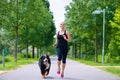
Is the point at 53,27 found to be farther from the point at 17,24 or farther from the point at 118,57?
the point at 17,24

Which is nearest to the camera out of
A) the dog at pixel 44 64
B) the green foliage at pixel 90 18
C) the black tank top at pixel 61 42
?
the dog at pixel 44 64

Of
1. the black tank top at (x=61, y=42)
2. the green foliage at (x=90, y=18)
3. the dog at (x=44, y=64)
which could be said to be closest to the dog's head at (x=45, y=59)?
the dog at (x=44, y=64)

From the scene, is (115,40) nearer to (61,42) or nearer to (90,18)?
(90,18)

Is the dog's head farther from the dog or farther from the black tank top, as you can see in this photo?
the black tank top

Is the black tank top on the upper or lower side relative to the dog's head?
upper

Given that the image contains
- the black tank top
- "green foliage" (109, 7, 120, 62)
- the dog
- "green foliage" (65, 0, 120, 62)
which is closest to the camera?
the dog

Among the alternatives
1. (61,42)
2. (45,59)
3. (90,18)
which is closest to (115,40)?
(90,18)

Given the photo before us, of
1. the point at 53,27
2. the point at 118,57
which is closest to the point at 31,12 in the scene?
the point at 118,57

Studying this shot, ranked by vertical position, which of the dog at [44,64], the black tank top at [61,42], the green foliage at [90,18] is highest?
the green foliage at [90,18]

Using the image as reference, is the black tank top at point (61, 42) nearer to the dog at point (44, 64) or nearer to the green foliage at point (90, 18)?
the dog at point (44, 64)

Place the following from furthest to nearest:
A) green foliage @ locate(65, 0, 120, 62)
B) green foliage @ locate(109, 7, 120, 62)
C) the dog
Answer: green foliage @ locate(65, 0, 120, 62) < green foliage @ locate(109, 7, 120, 62) < the dog

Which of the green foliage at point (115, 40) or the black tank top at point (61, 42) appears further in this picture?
the green foliage at point (115, 40)

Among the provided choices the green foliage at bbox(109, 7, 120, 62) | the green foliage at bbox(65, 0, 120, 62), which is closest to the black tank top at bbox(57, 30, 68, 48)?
the green foliage at bbox(109, 7, 120, 62)

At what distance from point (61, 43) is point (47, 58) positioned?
0.73m
